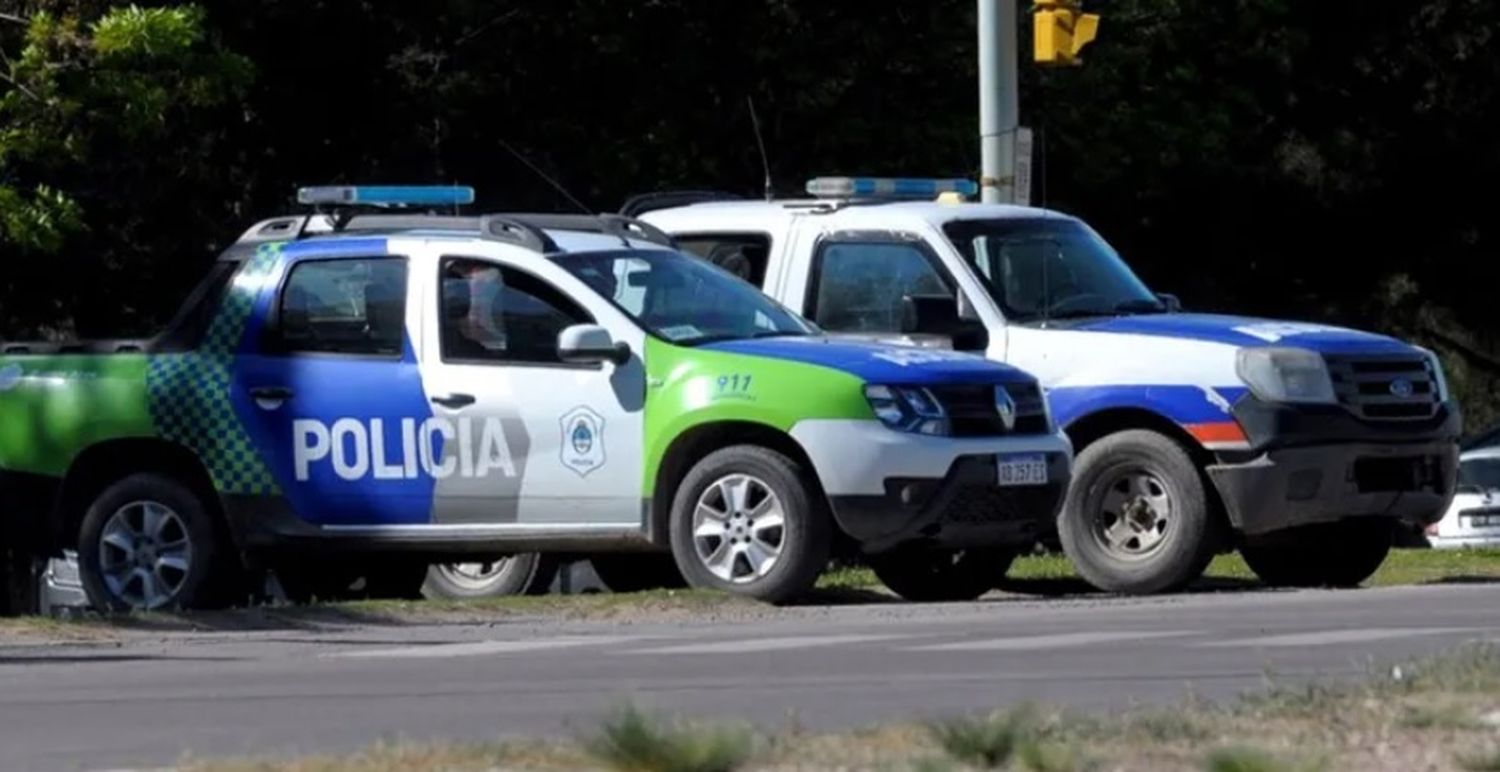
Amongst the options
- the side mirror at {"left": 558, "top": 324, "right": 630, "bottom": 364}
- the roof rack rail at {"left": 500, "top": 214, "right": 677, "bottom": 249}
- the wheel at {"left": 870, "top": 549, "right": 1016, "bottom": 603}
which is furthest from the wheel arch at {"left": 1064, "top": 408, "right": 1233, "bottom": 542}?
the side mirror at {"left": 558, "top": 324, "right": 630, "bottom": 364}

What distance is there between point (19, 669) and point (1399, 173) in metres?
24.9

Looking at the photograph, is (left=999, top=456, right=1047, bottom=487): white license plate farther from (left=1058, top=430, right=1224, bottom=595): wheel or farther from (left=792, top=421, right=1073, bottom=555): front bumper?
(left=1058, top=430, right=1224, bottom=595): wheel

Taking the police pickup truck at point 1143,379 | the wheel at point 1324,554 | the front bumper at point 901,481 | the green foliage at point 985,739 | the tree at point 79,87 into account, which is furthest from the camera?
the tree at point 79,87

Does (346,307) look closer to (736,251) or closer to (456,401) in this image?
(456,401)

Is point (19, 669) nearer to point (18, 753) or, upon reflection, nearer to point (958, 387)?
point (18, 753)

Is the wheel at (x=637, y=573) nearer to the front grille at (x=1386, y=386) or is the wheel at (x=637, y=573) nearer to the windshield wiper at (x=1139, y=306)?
the windshield wiper at (x=1139, y=306)

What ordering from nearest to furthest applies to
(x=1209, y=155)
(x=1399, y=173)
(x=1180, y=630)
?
1. (x=1180, y=630)
2. (x=1209, y=155)
3. (x=1399, y=173)

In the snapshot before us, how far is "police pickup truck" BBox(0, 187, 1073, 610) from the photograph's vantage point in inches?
615

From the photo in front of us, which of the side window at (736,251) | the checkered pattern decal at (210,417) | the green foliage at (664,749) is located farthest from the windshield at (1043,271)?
the green foliage at (664,749)

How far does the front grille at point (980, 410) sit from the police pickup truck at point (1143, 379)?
1008mm

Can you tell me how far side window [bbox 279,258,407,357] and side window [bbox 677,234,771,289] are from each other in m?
2.04

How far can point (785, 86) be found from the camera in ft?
95.3

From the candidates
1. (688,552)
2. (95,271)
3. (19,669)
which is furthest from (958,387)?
(95,271)

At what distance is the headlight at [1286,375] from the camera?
1658 cm
